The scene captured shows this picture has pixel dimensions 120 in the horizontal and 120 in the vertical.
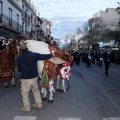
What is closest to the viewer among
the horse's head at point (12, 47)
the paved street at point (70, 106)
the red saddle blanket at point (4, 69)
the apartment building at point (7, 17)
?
the paved street at point (70, 106)

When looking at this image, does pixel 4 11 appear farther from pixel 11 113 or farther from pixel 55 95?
pixel 11 113

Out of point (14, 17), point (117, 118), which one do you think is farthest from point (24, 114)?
point (14, 17)

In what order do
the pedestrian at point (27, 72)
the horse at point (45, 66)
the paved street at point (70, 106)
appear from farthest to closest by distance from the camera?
the horse at point (45, 66), the pedestrian at point (27, 72), the paved street at point (70, 106)

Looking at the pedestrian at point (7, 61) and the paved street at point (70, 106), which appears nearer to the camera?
the paved street at point (70, 106)

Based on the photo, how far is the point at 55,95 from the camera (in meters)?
9.91

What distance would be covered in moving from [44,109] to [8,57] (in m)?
3.96

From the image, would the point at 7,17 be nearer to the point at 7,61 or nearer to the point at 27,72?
the point at 7,61

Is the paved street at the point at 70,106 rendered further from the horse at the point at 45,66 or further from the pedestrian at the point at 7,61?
the pedestrian at the point at 7,61

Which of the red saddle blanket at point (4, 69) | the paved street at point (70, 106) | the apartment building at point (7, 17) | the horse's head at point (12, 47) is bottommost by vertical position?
the paved street at point (70, 106)

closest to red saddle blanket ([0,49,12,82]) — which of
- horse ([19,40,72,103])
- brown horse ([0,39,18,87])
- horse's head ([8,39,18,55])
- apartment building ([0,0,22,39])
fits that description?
brown horse ([0,39,18,87])

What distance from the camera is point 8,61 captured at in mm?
11305

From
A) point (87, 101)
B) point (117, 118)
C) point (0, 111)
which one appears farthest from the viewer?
point (87, 101)

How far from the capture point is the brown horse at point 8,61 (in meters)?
11.1

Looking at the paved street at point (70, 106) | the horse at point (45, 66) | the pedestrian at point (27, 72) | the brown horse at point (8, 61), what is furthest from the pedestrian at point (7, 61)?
the pedestrian at point (27, 72)
